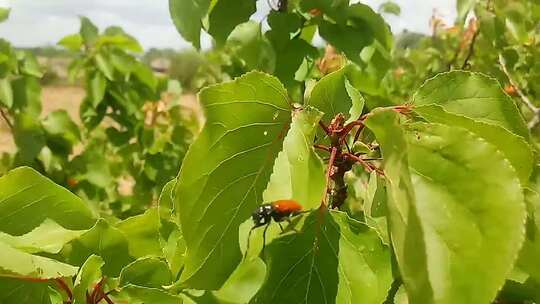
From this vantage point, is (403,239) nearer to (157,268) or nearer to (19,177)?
(157,268)

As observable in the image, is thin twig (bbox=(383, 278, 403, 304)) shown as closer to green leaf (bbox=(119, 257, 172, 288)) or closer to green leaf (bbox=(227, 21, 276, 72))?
green leaf (bbox=(119, 257, 172, 288))

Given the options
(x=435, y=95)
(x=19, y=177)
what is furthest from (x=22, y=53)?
(x=435, y=95)

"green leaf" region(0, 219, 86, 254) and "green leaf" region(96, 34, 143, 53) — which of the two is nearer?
"green leaf" region(0, 219, 86, 254)

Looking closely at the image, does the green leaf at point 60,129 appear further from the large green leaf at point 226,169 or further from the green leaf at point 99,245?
the large green leaf at point 226,169

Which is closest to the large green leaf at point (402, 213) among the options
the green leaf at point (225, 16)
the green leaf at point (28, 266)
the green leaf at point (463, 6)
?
the green leaf at point (28, 266)

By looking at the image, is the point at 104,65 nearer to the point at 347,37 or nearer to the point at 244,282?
the point at 347,37

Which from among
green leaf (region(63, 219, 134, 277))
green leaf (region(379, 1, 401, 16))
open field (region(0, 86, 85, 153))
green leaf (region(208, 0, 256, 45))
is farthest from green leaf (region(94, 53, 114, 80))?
open field (region(0, 86, 85, 153))

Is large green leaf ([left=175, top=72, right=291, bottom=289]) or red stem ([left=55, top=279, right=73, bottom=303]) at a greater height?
large green leaf ([left=175, top=72, right=291, bottom=289])
